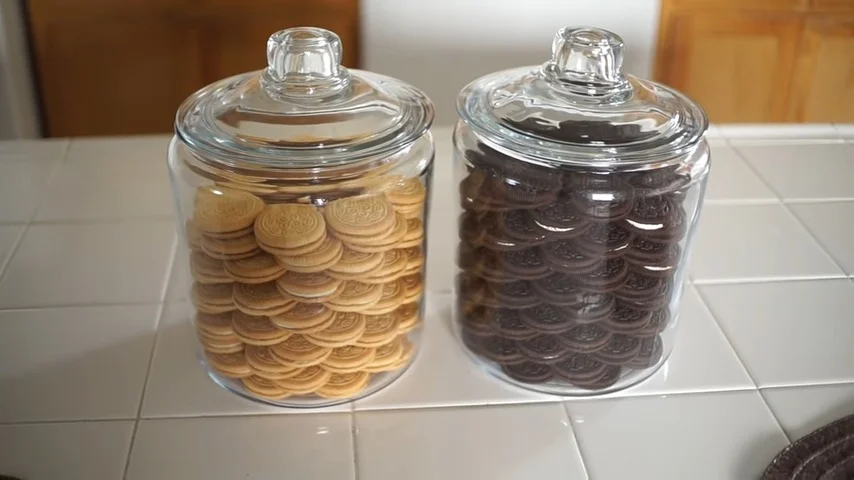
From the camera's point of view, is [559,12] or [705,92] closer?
[559,12]

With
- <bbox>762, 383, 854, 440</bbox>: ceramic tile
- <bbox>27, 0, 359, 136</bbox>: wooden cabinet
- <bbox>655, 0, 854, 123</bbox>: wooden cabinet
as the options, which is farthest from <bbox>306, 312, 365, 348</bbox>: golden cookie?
<bbox>655, 0, 854, 123</bbox>: wooden cabinet

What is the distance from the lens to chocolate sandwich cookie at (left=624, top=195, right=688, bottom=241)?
0.63 metres

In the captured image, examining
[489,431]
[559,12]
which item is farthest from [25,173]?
[559,12]

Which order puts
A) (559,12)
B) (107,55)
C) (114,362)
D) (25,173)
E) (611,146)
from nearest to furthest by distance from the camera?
(611,146)
(114,362)
(25,173)
(559,12)
(107,55)

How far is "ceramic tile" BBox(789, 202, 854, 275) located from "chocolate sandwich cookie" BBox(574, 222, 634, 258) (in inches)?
14.4

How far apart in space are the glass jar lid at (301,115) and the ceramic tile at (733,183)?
0.48 m

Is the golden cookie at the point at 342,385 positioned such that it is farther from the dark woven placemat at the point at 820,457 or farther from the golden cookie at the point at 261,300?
the dark woven placemat at the point at 820,457

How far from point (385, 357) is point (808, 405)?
1.14 ft

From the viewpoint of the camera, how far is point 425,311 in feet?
2.59

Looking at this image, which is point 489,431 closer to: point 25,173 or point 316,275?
point 316,275

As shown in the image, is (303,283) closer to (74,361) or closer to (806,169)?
(74,361)

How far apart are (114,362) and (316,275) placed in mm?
229

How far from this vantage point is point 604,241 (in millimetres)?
631

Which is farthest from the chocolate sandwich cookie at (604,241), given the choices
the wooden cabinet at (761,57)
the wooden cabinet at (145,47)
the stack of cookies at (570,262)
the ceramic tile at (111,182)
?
the wooden cabinet at (761,57)
